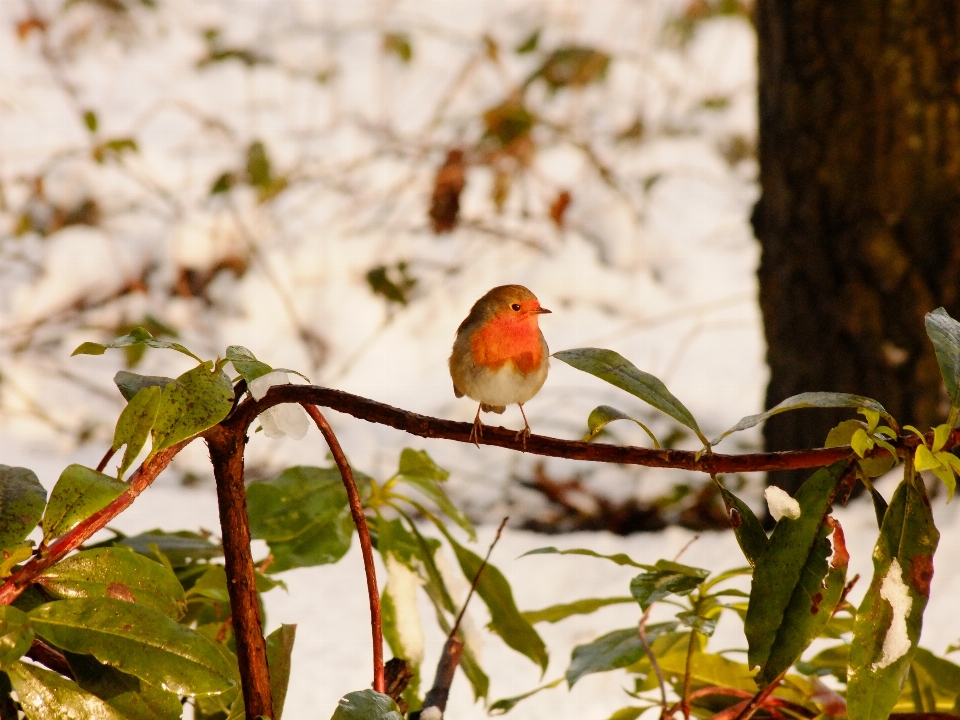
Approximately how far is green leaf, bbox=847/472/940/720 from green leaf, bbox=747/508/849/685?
0.10 ft

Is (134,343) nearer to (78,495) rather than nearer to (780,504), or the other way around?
(78,495)

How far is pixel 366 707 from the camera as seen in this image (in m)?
0.75

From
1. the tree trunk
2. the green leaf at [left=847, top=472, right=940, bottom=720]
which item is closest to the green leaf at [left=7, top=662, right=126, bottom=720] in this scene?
the green leaf at [left=847, top=472, right=940, bottom=720]

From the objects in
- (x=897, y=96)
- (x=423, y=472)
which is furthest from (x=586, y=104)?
(x=423, y=472)

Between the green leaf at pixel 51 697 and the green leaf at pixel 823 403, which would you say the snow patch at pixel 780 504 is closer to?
the green leaf at pixel 823 403

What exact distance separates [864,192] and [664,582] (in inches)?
65.8

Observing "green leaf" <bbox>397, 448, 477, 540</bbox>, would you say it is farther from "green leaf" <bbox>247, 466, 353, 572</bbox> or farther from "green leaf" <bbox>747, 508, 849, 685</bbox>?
"green leaf" <bbox>747, 508, 849, 685</bbox>

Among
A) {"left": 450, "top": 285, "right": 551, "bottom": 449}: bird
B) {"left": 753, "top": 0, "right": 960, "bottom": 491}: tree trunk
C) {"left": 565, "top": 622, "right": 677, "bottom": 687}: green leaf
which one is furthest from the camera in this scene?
{"left": 753, "top": 0, "right": 960, "bottom": 491}: tree trunk

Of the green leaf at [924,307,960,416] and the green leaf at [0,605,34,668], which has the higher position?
the green leaf at [924,307,960,416]

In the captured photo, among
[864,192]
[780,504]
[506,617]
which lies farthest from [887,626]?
[864,192]

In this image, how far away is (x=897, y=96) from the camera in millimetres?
2244

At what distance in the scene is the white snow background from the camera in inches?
138

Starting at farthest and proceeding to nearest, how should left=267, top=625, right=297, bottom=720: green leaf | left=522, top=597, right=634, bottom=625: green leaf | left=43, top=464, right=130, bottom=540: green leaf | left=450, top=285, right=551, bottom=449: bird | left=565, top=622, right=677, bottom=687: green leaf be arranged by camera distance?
1. left=450, top=285, right=551, bottom=449: bird
2. left=522, top=597, right=634, bottom=625: green leaf
3. left=565, top=622, right=677, bottom=687: green leaf
4. left=267, top=625, right=297, bottom=720: green leaf
5. left=43, top=464, right=130, bottom=540: green leaf

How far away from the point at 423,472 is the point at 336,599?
1.05m
